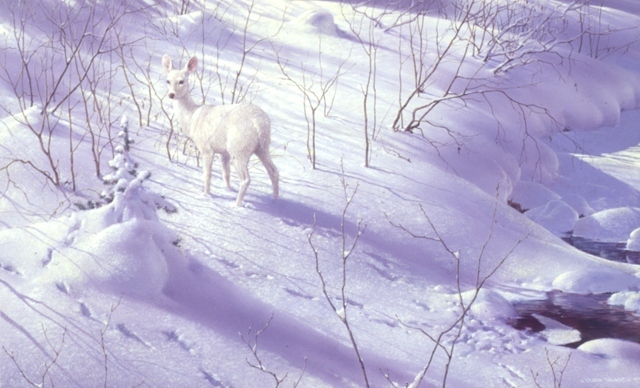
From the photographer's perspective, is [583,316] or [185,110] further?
[185,110]

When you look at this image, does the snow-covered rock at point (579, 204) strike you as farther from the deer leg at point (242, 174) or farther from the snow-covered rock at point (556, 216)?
the deer leg at point (242, 174)

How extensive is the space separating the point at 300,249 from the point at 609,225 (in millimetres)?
3159

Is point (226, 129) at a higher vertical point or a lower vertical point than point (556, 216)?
higher

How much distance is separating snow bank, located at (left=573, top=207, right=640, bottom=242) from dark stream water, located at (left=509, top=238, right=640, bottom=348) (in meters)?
1.71

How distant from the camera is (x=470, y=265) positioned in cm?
481

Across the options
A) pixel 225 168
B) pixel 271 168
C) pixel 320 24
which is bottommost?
pixel 225 168

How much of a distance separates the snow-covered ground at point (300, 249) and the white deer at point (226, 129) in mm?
315

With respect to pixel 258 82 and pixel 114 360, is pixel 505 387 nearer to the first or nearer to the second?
pixel 114 360

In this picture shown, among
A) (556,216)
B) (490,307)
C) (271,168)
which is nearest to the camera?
(490,307)

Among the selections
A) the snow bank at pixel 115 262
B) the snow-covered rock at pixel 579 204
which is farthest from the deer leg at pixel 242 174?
the snow-covered rock at pixel 579 204

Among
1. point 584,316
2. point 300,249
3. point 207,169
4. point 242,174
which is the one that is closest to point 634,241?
point 584,316

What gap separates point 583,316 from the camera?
4434 millimetres

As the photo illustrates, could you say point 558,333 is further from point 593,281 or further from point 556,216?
point 556,216

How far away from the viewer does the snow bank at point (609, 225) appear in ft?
20.6
